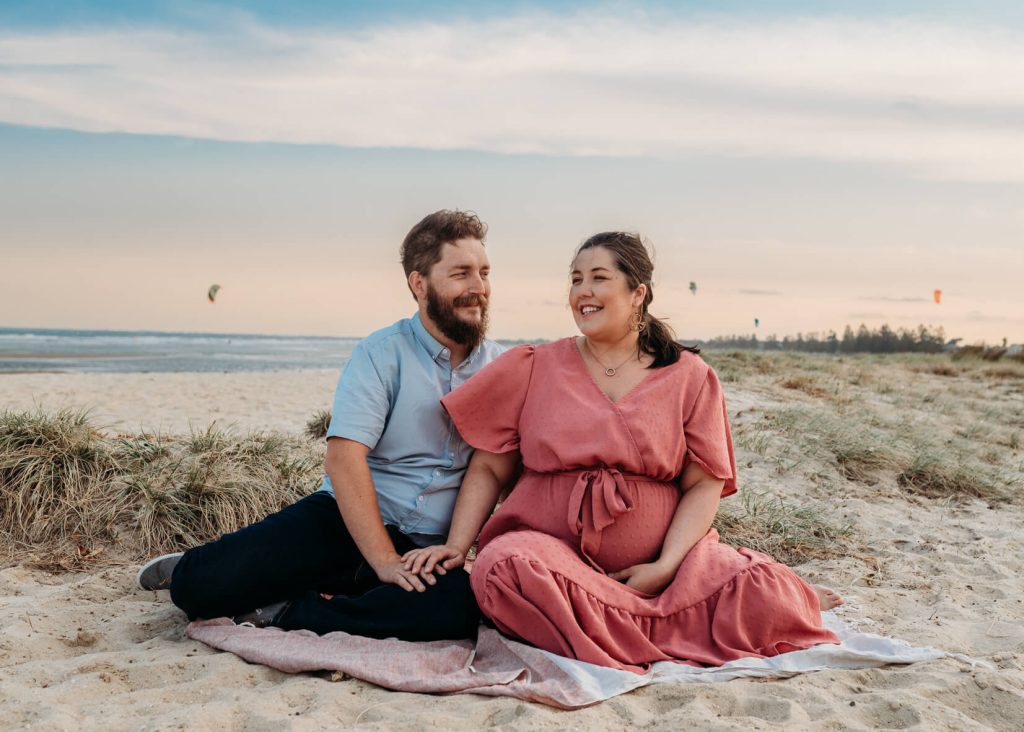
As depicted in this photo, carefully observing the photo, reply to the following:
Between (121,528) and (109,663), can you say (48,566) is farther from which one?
(109,663)

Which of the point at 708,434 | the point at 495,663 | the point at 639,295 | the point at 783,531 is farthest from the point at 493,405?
the point at 783,531

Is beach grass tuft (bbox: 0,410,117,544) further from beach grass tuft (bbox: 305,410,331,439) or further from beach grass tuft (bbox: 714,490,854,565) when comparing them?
beach grass tuft (bbox: 714,490,854,565)

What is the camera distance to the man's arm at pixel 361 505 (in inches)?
147

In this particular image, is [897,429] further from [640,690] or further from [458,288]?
[640,690]

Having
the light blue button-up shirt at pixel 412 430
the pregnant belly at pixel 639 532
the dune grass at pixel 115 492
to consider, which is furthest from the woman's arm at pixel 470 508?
the dune grass at pixel 115 492

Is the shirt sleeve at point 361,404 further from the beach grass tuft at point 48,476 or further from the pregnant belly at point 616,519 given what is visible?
the beach grass tuft at point 48,476

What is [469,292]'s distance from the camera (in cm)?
395

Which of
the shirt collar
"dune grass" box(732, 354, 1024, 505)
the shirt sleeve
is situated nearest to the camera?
the shirt sleeve

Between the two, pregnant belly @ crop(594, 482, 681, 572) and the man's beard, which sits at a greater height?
the man's beard

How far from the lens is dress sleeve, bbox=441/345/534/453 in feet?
12.7

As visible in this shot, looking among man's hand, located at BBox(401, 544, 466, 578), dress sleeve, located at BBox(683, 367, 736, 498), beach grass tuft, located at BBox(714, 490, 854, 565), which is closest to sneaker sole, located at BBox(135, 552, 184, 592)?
man's hand, located at BBox(401, 544, 466, 578)

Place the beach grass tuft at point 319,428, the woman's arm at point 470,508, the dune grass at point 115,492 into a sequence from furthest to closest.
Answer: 1. the beach grass tuft at point 319,428
2. the dune grass at point 115,492
3. the woman's arm at point 470,508

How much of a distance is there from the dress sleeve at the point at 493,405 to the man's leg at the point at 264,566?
0.76 meters

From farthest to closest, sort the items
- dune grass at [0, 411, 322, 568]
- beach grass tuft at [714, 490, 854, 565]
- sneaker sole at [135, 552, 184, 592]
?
beach grass tuft at [714, 490, 854, 565] < dune grass at [0, 411, 322, 568] < sneaker sole at [135, 552, 184, 592]
